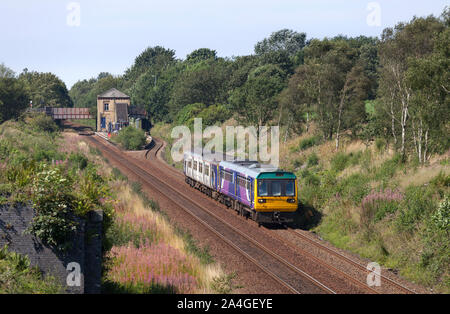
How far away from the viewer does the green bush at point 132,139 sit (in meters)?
65.6

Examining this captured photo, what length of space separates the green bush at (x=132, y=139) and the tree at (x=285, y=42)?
6270 cm

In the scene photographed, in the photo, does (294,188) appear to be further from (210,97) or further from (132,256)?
(210,97)

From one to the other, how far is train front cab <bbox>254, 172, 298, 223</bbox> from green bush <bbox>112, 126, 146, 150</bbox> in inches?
1800

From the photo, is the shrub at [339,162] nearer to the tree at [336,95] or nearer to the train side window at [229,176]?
the tree at [336,95]

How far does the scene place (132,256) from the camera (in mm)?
15266

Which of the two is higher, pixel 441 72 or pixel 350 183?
pixel 441 72

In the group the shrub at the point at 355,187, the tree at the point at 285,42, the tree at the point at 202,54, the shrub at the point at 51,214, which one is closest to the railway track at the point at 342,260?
the shrub at the point at 355,187

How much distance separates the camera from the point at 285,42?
124500mm

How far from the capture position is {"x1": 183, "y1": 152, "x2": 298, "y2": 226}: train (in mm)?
21844

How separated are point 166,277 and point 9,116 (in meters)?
60.3

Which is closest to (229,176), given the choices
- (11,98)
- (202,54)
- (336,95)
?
(336,95)

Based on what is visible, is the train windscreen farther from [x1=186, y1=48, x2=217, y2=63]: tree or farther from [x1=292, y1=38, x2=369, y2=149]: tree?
[x1=186, y1=48, x2=217, y2=63]: tree

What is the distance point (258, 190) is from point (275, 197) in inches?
32.9
